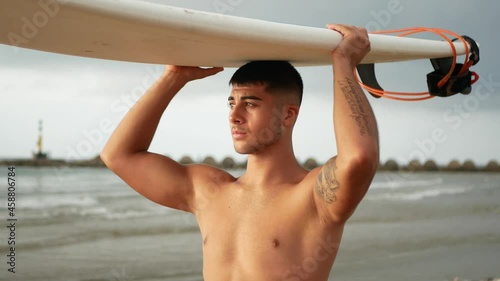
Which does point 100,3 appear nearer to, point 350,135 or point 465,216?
point 350,135

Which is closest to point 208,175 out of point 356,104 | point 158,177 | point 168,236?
point 158,177

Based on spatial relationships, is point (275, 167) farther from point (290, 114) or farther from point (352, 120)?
point (352, 120)

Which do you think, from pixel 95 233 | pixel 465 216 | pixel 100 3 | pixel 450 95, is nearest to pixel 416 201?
pixel 465 216

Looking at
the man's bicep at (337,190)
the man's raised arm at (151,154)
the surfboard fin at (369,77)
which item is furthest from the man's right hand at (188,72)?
the man's bicep at (337,190)

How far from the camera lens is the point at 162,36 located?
243cm

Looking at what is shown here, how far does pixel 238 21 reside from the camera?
2.44 m

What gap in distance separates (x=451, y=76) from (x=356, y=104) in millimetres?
764

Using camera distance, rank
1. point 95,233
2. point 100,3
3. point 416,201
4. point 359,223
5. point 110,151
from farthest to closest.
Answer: point 416,201 < point 359,223 < point 95,233 < point 110,151 < point 100,3

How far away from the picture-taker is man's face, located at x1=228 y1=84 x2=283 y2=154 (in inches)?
102

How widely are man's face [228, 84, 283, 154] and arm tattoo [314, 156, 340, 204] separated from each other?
248mm

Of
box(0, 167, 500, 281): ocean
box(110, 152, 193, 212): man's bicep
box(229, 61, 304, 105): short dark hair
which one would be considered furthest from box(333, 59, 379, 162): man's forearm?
box(0, 167, 500, 281): ocean

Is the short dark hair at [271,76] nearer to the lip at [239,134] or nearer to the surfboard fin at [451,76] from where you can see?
the lip at [239,134]

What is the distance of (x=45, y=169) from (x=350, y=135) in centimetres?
1553

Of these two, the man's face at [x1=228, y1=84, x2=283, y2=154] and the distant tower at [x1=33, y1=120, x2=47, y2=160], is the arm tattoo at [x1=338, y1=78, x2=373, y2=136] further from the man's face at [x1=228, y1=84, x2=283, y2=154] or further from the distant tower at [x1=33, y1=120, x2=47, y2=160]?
the distant tower at [x1=33, y1=120, x2=47, y2=160]
